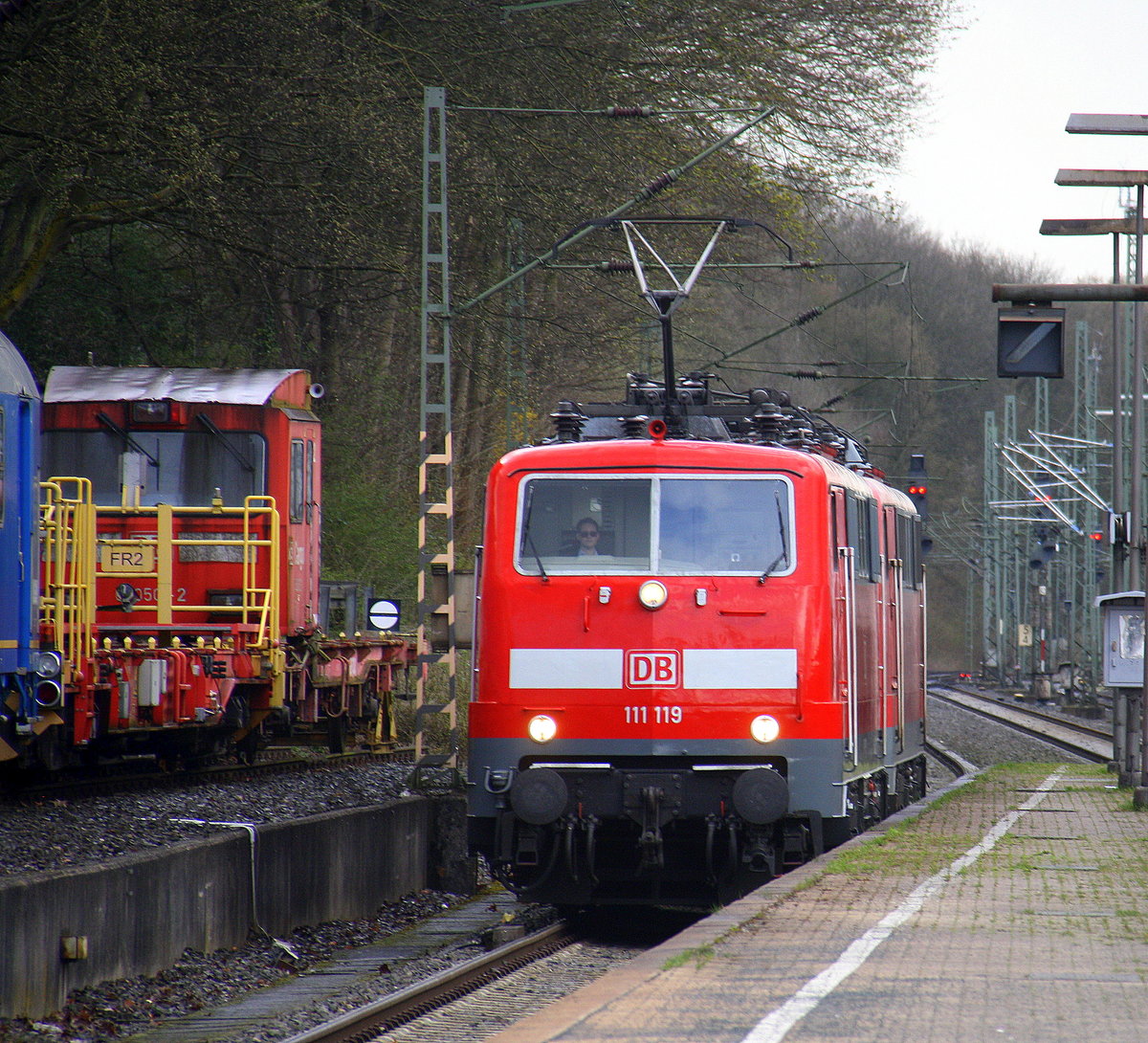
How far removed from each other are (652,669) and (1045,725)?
3052cm

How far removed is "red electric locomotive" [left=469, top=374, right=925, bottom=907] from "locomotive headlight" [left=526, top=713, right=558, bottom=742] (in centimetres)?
1

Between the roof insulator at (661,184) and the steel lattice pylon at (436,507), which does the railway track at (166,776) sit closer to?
the steel lattice pylon at (436,507)

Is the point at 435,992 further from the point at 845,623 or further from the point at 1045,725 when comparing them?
the point at 1045,725

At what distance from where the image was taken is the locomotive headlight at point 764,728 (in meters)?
10.9

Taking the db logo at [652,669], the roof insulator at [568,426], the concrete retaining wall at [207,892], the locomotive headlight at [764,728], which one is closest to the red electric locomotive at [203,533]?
the concrete retaining wall at [207,892]

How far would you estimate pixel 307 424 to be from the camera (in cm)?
1872

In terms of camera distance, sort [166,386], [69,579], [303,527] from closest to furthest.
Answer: [69,579] → [166,386] → [303,527]

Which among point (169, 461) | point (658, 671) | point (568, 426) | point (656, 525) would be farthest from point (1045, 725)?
point (658, 671)

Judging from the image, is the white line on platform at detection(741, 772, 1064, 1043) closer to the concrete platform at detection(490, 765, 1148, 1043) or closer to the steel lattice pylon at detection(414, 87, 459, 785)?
the concrete platform at detection(490, 765, 1148, 1043)

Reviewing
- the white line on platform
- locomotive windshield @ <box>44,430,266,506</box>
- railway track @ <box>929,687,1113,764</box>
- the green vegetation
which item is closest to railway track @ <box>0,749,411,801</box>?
locomotive windshield @ <box>44,430,266,506</box>

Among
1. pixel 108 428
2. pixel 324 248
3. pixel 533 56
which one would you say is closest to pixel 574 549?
pixel 108 428

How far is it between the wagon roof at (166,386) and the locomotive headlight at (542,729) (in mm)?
7583

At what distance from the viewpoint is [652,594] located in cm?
1099

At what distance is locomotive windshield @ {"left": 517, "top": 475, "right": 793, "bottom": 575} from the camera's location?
36.8ft
